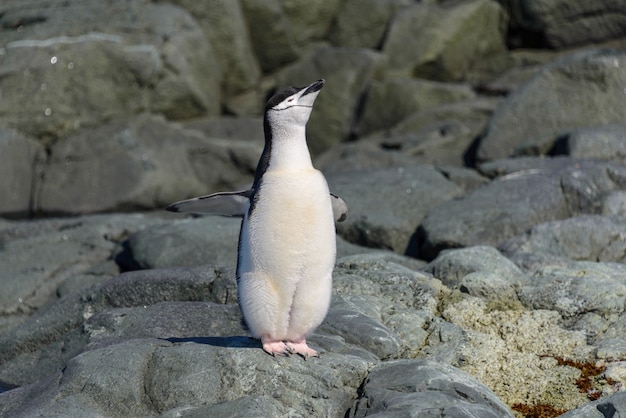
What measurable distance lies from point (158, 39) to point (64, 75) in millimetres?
1694

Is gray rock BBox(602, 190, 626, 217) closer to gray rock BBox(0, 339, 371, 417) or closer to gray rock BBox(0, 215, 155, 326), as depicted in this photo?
gray rock BBox(0, 215, 155, 326)

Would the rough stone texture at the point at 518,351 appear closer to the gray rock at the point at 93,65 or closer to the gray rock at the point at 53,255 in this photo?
the gray rock at the point at 53,255

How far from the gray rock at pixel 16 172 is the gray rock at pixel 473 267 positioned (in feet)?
29.3

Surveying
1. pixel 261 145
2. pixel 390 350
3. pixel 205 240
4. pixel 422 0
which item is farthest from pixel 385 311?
pixel 422 0

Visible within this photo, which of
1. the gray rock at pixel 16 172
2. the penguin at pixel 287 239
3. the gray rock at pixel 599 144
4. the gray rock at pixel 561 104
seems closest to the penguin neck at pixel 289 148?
Result: the penguin at pixel 287 239

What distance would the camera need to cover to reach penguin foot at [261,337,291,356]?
5547 mm

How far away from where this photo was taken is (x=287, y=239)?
17.9ft

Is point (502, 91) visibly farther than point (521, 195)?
Yes

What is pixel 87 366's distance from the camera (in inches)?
220

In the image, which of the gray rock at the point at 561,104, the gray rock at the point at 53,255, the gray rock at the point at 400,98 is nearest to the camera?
the gray rock at the point at 53,255

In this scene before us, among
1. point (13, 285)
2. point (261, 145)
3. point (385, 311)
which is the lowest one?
point (261, 145)

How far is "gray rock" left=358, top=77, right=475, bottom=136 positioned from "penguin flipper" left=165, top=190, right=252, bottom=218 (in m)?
10.7

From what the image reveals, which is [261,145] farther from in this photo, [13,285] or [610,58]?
[13,285]

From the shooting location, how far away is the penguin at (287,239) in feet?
17.8
